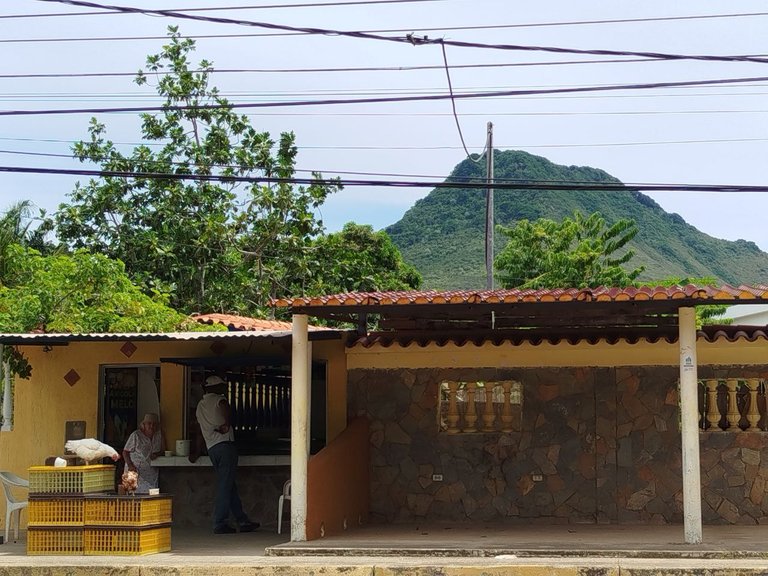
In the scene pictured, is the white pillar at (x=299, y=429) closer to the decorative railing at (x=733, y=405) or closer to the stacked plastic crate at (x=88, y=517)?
the stacked plastic crate at (x=88, y=517)

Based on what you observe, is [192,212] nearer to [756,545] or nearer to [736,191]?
[736,191]

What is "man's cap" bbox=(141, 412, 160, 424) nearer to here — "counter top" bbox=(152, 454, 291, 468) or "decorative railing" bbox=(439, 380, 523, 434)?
"counter top" bbox=(152, 454, 291, 468)

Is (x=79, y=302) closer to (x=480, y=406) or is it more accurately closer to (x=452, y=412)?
(x=452, y=412)

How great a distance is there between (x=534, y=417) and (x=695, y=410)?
A: 3.06 m

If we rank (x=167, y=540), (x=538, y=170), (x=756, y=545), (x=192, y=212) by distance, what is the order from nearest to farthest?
1. (x=756, y=545)
2. (x=167, y=540)
3. (x=192, y=212)
4. (x=538, y=170)

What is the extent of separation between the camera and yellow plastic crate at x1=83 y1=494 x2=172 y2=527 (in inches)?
474

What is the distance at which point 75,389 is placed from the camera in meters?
15.4

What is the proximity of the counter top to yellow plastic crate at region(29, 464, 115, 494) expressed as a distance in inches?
80.7

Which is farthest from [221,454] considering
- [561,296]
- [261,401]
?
[561,296]

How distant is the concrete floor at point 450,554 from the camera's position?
32.9ft

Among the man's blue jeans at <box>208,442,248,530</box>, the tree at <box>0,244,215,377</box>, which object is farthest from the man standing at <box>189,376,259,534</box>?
the tree at <box>0,244,215,377</box>

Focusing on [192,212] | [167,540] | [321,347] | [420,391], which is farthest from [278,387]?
[192,212]

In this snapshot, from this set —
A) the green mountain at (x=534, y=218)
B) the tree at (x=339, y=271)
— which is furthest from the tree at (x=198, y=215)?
the green mountain at (x=534, y=218)

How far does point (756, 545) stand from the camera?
11.4 m
